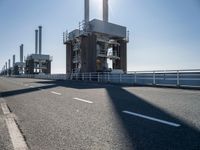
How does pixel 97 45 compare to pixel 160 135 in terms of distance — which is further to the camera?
pixel 97 45

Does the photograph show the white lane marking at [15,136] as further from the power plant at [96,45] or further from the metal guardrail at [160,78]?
the power plant at [96,45]

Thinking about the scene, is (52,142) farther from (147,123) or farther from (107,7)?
(107,7)

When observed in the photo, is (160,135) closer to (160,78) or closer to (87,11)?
(160,78)

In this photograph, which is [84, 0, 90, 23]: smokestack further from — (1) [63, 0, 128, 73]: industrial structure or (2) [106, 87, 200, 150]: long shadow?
(2) [106, 87, 200, 150]: long shadow

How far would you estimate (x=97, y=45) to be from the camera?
40.6m

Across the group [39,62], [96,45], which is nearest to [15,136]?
[96,45]

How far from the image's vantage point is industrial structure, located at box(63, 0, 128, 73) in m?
38.8

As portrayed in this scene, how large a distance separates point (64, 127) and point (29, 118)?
1566 millimetres

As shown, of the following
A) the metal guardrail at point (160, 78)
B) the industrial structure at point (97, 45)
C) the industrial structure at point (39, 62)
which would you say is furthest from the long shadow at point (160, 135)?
the industrial structure at point (39, 62)

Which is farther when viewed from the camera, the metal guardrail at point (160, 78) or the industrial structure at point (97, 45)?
the industrial structure at point (97, 45)

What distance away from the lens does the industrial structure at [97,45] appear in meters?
38.8

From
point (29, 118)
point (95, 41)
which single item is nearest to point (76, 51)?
point (95, 41)

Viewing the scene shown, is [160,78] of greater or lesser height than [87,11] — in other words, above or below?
below

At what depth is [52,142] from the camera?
3.85 meters
